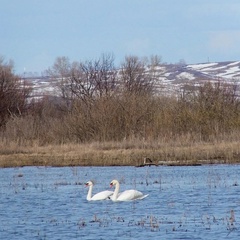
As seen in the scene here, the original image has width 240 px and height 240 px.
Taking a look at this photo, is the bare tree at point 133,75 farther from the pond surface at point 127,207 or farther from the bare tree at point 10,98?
the pond surface at point 127,207

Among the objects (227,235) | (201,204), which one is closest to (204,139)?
(201,204)

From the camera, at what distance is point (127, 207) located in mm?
23656

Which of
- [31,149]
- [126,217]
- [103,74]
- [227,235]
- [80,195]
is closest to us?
[227,235]

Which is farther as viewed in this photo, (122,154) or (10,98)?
(10,98)

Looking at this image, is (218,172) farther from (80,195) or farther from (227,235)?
(227,235)

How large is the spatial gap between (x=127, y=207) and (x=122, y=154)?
60.4ft

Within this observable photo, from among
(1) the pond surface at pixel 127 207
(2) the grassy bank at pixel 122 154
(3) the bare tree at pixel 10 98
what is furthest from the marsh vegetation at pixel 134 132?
(3) the bare tree at pixel 10 98

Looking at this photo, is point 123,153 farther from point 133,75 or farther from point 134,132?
point 133,75

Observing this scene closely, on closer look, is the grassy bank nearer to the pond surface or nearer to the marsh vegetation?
the marsh vegetation

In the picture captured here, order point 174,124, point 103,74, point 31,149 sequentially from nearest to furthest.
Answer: point 31,149, point 174,124, point 103,74

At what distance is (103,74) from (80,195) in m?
52.0

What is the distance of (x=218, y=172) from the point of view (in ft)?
109

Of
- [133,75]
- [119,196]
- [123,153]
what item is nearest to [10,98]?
[133,75]

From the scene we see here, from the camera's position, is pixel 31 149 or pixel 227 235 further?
pixel 31 149
